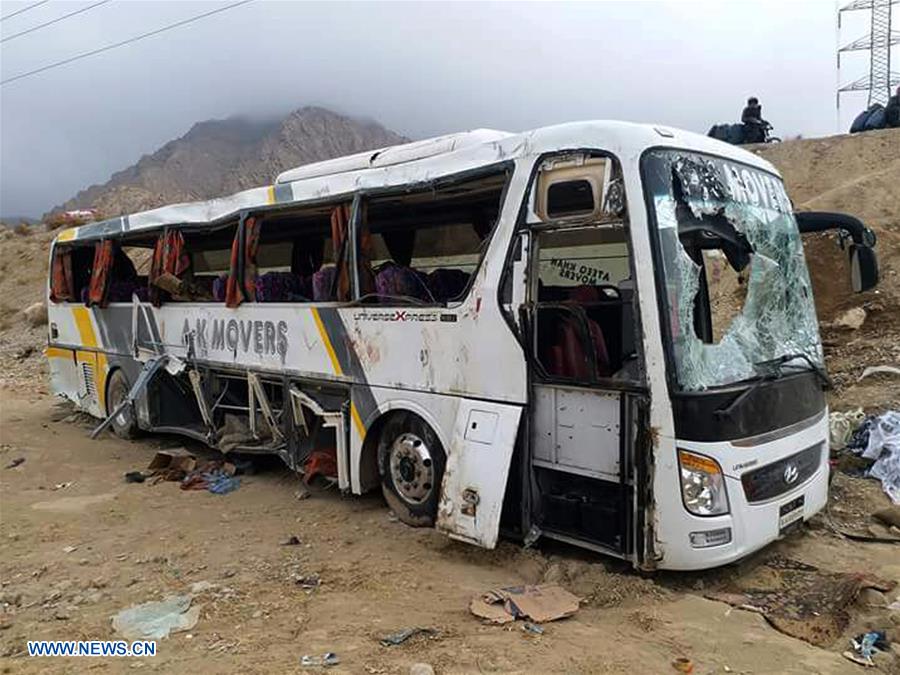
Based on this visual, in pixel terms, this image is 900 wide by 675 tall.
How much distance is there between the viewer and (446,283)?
6.22m

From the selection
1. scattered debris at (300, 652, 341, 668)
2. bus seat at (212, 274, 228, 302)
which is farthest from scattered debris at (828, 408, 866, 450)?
bus seat at (212, 274, 228, 302)

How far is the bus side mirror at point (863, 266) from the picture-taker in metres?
4.88

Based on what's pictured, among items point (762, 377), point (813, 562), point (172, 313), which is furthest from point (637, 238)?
point (172, 313)

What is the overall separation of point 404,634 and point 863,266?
151 inches

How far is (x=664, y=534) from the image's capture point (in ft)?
13.6

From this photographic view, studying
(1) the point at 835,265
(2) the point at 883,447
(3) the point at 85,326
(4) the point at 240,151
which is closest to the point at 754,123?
(1) the point at 835,265

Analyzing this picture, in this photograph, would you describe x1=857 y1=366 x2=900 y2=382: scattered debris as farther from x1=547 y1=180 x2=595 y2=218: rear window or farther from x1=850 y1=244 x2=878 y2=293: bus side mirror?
x1=547 y1=180 x2=595 y2=218: rear window

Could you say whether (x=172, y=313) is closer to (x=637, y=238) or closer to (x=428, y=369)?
(x=428, y=369)

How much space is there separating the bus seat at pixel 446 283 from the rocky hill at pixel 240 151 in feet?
214

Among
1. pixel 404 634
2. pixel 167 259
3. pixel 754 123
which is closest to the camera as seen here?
pixel 404 634

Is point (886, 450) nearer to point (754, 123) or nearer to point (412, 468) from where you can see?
point (412, 468)

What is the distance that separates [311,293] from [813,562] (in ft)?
15.6

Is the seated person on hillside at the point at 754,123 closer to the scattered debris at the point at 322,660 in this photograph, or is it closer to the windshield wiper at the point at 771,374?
the windshield wiper at the point at 771,374

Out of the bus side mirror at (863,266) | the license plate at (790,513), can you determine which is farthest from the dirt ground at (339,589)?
the bus side mirror at (863,266)
